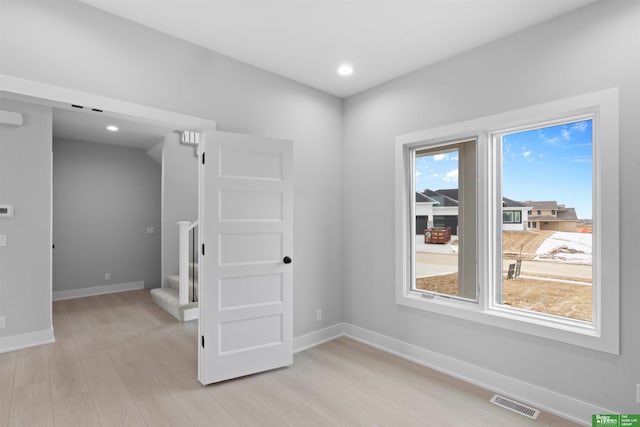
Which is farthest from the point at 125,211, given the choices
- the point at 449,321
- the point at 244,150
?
the point at 449,321

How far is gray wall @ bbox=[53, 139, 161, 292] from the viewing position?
579cm

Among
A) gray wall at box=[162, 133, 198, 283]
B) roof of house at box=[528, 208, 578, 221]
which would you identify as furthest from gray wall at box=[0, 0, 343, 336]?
gray wall at box=[162, 133, 198, 283]

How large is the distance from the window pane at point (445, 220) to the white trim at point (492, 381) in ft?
1.92

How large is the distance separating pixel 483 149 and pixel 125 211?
6262 mm

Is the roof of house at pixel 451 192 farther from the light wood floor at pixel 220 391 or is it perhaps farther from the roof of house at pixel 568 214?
the light wood floor at pixel 220 391

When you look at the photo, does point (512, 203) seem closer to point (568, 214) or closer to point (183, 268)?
point (568, 214)

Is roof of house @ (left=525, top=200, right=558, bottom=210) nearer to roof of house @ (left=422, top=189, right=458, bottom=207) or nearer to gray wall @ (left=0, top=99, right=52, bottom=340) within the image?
roof of house @ (left=422, top=189, right=458, bottom=207)

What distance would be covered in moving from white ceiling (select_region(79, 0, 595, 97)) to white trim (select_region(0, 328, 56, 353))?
3.41 metres

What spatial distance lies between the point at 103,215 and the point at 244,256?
468cm

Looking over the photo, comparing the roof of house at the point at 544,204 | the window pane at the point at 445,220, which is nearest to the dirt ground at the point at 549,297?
the window pane at the point at 445,220

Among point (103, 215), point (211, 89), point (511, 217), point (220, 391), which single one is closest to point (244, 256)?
point (220, 391)

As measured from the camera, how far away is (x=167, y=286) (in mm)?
5680

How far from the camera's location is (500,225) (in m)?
2.84

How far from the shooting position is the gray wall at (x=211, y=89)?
7.02 feet
